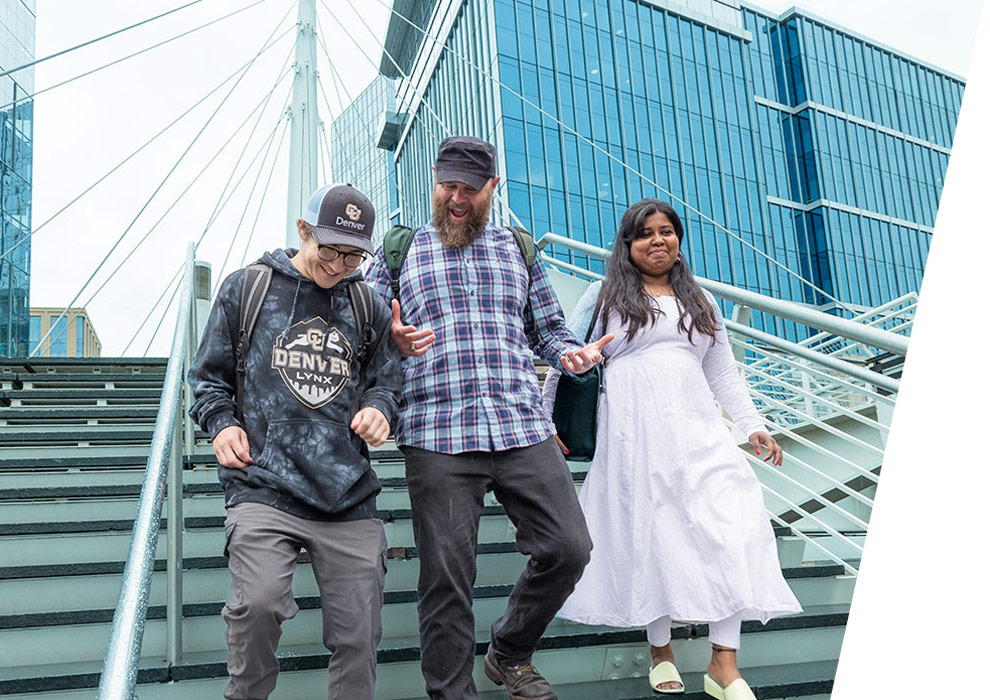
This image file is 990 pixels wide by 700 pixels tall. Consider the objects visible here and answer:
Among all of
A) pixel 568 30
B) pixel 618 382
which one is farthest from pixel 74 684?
pixel 568 30

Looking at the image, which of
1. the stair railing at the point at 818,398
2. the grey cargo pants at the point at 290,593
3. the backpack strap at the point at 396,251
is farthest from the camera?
the stair railing at the point at 818,398

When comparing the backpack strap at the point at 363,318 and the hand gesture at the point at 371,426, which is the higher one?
the backpack strap at the point at 363,318

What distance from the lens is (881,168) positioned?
46.9m

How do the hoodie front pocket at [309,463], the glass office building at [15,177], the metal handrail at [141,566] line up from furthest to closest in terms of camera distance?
the glass office building at [15,177], the hoodie front pocket at [309,463], the metal handrail at [141,566]

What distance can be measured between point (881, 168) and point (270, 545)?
5127 centimetres

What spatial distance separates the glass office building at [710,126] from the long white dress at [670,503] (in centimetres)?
2376

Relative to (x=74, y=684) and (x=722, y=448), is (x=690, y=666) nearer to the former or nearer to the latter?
(x=722, y=448)

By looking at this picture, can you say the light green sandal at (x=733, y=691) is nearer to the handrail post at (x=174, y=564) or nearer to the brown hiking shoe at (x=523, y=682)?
the brown hiking shoe at (x=523, y=682)

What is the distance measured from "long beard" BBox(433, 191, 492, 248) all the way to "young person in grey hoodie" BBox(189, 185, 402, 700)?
376mm

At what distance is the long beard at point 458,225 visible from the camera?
8.29 feet

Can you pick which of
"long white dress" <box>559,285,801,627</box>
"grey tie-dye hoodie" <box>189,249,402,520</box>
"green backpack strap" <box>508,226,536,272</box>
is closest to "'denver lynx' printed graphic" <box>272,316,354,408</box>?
"grey tie-dye hoodie" <box>189,249,402,520</box>

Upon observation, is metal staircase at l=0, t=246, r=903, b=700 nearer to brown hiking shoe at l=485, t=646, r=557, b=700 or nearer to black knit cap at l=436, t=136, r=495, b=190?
brown hiking shoe at l=485, t=646, r=557, b=700

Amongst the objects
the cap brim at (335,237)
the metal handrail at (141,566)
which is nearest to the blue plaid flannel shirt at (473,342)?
the cap brim at (335,237)

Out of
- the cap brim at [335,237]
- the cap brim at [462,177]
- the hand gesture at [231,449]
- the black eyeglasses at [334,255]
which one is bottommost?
the hand gesture at [231,449]
